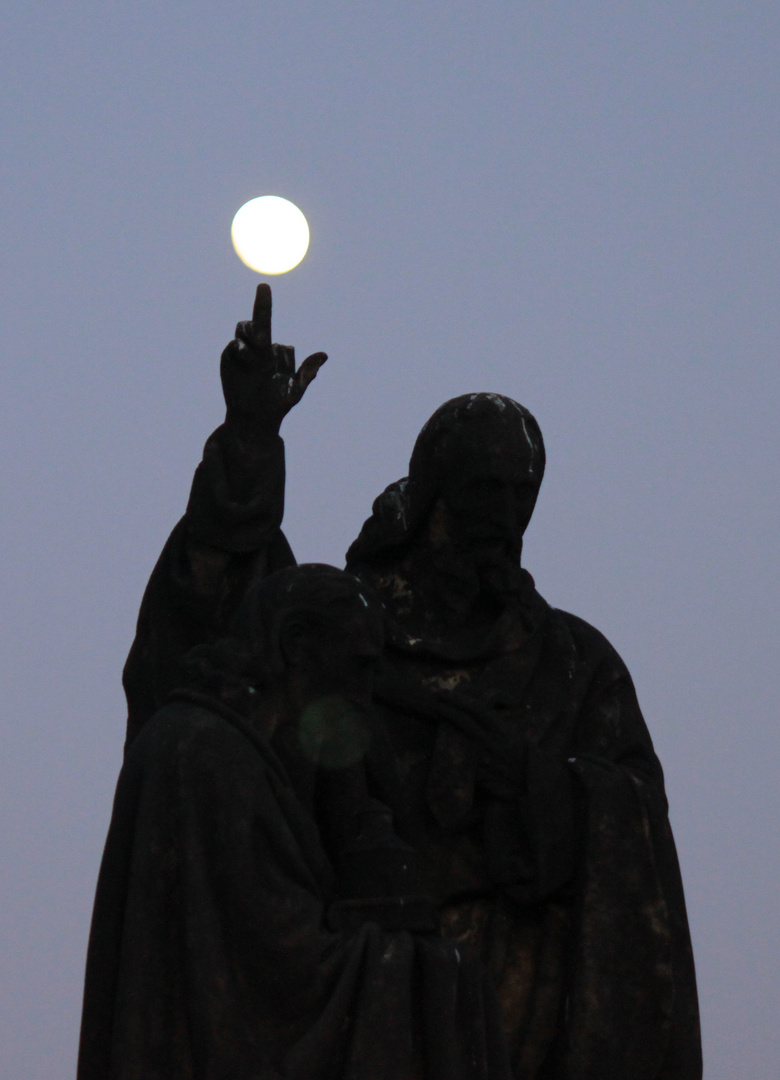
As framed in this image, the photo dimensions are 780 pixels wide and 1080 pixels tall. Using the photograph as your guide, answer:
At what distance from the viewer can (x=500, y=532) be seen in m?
9.01

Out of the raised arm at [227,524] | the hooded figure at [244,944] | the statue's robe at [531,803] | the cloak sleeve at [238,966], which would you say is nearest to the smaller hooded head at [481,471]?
the statue's robe at [531,803]

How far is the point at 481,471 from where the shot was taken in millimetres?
8914

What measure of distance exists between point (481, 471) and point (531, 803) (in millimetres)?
1374

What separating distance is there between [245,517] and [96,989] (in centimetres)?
198

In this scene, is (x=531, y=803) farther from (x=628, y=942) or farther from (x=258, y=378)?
(x=258, y=378)

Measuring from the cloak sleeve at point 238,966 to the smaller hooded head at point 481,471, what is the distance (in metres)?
1.73

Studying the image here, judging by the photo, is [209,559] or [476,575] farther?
[476,575]

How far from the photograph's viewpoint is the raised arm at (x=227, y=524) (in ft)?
28.5

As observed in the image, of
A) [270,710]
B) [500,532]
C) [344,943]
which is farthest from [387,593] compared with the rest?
[344,943]

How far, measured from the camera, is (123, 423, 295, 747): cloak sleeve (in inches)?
343

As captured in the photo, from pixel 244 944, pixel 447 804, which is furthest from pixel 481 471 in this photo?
pixel 244 944

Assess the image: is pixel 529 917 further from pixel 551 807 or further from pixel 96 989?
pixel 96 989

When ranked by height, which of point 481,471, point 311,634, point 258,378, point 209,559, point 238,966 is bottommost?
point 238,966

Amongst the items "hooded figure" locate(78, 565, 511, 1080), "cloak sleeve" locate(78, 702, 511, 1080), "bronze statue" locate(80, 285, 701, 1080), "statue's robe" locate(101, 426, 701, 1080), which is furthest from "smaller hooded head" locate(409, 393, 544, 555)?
"cloak sleeve" locate(78, 702, 511, 1080)
